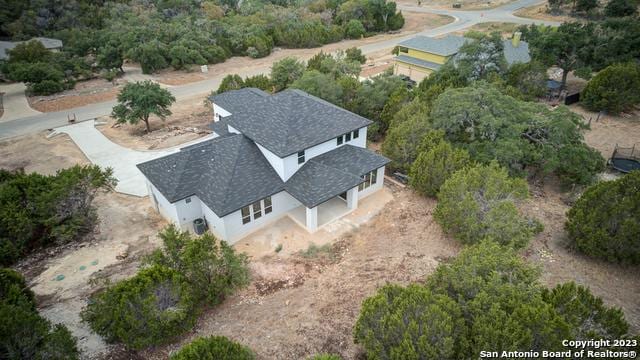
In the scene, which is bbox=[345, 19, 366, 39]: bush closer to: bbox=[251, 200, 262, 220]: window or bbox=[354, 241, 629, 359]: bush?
bbox=[251, 200, 262, 220]: window

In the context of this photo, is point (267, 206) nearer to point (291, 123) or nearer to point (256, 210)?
point (256, 210)

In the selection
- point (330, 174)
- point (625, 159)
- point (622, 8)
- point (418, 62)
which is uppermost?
point (622, 8)

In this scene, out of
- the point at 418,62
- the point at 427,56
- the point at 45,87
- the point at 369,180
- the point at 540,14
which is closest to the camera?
the point at 369,180

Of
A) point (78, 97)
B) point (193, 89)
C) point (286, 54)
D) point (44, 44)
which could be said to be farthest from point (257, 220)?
point (44, 44)

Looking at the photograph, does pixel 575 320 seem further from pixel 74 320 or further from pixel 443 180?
pixel 74 320

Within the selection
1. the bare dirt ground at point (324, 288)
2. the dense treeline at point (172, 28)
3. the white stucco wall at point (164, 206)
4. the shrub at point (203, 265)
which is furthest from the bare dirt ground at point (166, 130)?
the bare dirt ground at point (324, 288)

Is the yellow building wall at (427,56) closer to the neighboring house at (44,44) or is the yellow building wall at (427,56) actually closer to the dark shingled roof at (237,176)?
the dark shingled roof at (237,176)

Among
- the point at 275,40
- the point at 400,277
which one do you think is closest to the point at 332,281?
the point at 400,277
